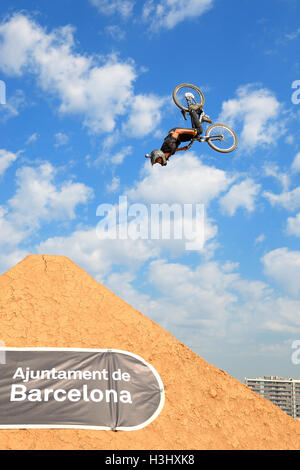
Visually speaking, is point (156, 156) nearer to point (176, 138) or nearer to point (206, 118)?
point (176, 138)

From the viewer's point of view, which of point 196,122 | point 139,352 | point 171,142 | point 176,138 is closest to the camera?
point 139,352

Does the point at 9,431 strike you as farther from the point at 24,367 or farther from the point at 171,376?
the point at 171,376

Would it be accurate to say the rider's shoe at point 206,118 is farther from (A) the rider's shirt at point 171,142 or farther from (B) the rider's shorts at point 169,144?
(B) the rider's shorts at point 169,144

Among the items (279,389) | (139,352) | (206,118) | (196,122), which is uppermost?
(206,118)

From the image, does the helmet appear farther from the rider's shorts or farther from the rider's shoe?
the rider's shoe

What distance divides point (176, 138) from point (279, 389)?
9296 cm

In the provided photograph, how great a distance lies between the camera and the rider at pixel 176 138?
14172mm

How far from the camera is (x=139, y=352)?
13859 millimetres

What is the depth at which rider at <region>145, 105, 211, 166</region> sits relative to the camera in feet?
46.5

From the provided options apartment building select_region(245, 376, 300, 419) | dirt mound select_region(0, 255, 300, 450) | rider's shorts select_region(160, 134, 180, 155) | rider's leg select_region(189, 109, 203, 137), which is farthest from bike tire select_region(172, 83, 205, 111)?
apartment building select_region(245, 376, 300, 419)

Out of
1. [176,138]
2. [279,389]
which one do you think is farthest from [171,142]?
[279,389]

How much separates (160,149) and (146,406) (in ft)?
27.4

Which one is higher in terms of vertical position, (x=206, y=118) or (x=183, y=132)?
(x=206, y=118)

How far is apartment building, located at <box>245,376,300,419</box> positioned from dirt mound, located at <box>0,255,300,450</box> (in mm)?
80767
